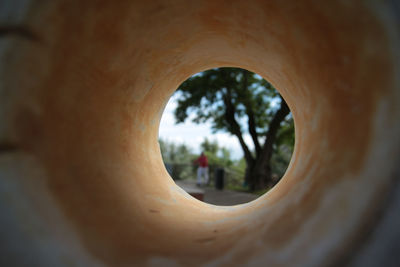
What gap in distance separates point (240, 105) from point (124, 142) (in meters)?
8.94

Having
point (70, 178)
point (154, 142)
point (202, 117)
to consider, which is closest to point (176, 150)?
point (202, 117)

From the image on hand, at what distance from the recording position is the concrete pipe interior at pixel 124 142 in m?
1.06

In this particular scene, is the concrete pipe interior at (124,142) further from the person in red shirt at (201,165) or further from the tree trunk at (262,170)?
the person in red shirt at (201,165)

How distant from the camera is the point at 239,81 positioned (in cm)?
1021

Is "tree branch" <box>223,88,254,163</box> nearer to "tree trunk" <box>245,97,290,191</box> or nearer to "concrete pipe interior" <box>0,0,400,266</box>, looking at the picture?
"tree trunk" <box>245,97,290,191</box>

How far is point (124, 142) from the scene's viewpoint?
2006 millimetres

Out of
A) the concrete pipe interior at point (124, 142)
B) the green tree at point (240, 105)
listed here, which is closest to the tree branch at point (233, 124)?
the green tree at point (240, 105)

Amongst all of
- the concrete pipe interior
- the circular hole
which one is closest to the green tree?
the circular hole

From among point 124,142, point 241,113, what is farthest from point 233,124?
point 124,142

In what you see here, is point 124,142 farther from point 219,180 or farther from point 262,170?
point 219,180

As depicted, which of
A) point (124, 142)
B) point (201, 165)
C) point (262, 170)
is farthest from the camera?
point (201, 165)

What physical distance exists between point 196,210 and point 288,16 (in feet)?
4.91

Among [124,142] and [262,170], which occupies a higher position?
[262,170]

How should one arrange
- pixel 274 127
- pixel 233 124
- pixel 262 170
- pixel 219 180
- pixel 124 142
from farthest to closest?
pixel 219 180 → pixel 233 124 → pixel 262 170 → pixel 274 127 → pixel 124 142
